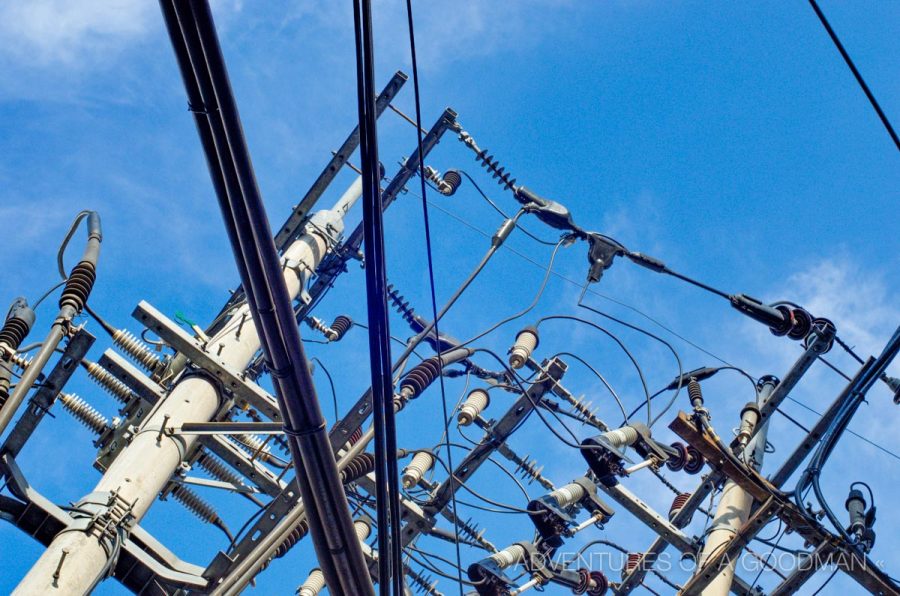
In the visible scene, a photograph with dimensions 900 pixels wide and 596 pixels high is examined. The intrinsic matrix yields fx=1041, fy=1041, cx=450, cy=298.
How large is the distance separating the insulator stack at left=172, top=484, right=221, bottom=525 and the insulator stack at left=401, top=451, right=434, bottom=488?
75.2 inches

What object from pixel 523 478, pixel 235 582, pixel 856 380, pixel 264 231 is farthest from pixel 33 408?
pixel 523 478

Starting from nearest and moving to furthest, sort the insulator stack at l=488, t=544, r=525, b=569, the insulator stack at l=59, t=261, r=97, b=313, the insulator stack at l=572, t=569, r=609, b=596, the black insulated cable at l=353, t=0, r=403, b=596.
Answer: the black insulated cable at l=353, t=0, r=403, b=596, the insulator stack at l=59, t=261, r=97, b=313, the insulator stack at l=488, t=544, r=525, b=569, the insulator stack at l=572, t=569, r=609, b=596

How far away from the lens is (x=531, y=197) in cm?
1264

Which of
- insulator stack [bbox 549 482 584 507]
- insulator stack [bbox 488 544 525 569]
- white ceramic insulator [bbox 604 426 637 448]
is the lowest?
insulator stack [bbox 488 544 525 569]

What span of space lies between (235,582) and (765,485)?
532 cm

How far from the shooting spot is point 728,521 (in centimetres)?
1024

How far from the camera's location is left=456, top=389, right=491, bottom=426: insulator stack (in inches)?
426

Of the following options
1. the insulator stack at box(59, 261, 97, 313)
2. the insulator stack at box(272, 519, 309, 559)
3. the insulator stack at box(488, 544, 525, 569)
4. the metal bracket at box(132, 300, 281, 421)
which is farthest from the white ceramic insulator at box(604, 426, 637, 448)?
the insulator stack at box(59, 261, 97, 313)

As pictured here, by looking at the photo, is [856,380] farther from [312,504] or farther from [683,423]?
[312,504]

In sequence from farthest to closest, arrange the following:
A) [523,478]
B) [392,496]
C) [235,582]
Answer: [523,478], [235,582], [392,496]

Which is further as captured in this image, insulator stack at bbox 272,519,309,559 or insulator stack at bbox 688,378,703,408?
insulator stack at bbox 688,378,703,408

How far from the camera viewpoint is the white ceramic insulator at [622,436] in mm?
10484

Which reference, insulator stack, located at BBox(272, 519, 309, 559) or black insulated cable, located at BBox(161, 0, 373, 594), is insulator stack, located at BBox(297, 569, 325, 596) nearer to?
insulator stack, located at BBox(272, 519, 309, 559)

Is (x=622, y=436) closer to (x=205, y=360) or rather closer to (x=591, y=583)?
(x=591, y=583)
